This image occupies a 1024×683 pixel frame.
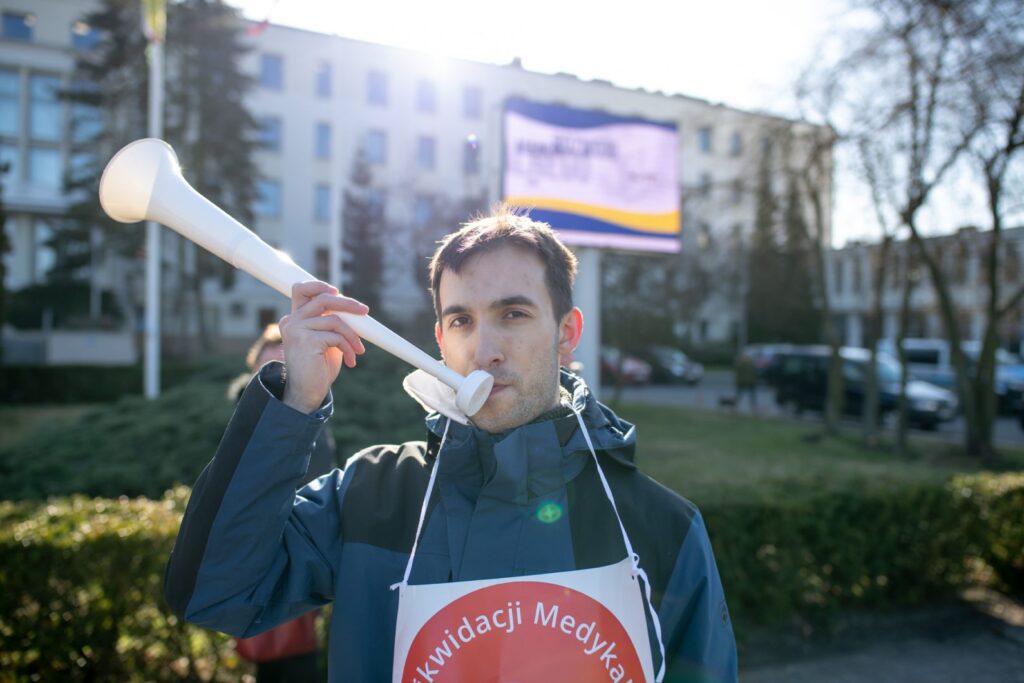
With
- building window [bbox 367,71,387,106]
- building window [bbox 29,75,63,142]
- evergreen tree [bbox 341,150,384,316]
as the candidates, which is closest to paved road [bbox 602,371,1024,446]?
evergreen tree [bbox 341,150,384,316]

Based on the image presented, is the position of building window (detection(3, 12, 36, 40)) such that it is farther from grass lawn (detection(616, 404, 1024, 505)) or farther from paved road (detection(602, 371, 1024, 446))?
grass lawn (detection(616, 404, 1024, 505))

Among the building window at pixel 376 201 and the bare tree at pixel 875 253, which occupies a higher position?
the building window at pixel 376 201

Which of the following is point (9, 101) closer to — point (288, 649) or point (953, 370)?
point (953, 370)

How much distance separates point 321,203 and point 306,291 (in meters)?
43.0

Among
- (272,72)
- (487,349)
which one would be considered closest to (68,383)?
(487,349)

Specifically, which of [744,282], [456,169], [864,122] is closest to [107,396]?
[864,122]

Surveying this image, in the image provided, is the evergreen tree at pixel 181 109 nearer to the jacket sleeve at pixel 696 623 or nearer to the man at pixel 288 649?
the man at pixel 288 649

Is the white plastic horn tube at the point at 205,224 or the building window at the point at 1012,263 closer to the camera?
the white plastic horn tube at the point at 205,224

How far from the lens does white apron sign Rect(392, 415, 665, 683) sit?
156 cm

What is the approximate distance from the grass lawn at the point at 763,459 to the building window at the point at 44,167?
3358 cm

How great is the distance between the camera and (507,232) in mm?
1856

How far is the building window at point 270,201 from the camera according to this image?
41.0 metres

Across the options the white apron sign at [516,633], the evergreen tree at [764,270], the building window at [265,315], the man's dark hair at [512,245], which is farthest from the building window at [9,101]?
the white apron sign at [516,633]

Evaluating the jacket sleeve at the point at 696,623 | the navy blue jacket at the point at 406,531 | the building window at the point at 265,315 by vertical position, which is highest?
the building window at the point at 265,315
